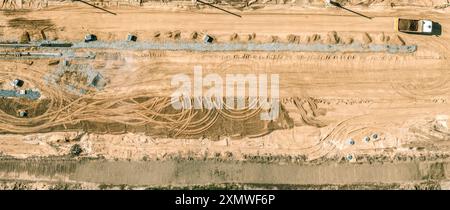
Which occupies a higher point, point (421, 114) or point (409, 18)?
point (409, 18)

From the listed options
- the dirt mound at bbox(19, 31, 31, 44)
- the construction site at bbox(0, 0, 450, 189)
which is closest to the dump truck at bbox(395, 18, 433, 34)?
the construction site at bbox(0, 0, 450, 189)

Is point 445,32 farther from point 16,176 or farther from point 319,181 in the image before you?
point 16,176

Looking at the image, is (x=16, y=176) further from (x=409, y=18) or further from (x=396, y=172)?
(x=409, y=18)

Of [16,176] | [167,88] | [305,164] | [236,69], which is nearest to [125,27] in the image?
[167,88]

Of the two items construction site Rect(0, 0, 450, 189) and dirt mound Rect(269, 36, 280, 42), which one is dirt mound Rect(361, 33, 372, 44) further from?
dirt mound Rect(269, 36, 280, 42)
